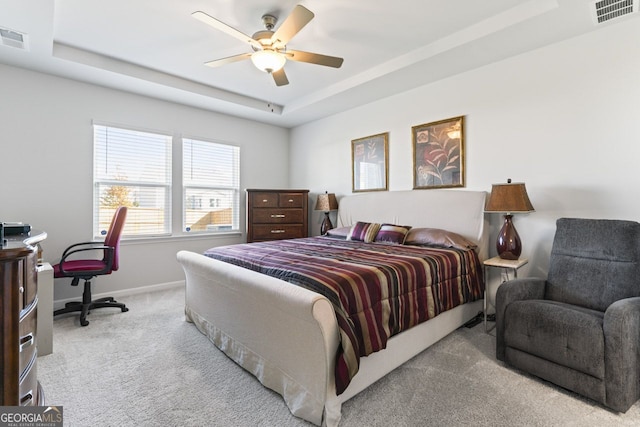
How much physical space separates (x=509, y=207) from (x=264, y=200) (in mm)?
3278

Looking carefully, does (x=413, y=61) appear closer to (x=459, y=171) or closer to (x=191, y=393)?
(x=459, y=171)

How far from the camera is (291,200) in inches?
191

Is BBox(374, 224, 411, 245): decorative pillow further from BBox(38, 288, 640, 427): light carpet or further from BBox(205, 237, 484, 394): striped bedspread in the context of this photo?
BBox(38, 288, 640, 427): light carpet

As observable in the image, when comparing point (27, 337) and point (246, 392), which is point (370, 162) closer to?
point (246, 392)

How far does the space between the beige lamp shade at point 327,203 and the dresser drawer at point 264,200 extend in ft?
2.31

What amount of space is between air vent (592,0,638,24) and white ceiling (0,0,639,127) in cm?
6

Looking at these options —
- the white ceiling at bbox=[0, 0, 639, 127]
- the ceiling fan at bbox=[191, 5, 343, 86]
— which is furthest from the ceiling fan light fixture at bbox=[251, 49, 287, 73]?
the white ceiling at bbox=[0, 0, 639, 127]

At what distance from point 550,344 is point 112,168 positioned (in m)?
Answer: 4.86

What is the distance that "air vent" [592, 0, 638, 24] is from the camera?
2238 mm

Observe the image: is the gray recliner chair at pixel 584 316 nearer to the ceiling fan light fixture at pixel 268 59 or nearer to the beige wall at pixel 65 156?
the ceiling fan light fixture at pixel 268 59

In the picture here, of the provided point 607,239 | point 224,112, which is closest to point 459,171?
point 607,239

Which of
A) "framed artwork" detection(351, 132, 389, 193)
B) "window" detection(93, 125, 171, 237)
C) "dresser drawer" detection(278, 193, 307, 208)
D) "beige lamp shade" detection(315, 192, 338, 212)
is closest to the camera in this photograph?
"window" detection(93, 125, 171, 237)

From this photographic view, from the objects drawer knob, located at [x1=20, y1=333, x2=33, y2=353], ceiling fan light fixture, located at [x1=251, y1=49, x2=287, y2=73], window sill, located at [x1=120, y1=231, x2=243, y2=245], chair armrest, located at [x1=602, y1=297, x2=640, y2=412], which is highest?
ceiling fan light fixture, located at [x1=251, y1=49, x2=287, y2=73]

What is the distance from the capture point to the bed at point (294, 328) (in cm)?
157
